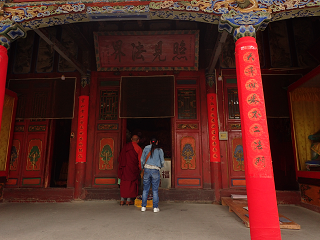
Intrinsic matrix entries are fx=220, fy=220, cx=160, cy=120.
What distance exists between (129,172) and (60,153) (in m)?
4.47

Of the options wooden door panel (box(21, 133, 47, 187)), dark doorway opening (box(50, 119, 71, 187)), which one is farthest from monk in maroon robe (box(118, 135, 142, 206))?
dark doorway opening (box(50, 119, 71, 187))

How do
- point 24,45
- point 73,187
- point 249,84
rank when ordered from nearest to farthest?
1. point 249,84
2. point 73,187
3. point 24,45

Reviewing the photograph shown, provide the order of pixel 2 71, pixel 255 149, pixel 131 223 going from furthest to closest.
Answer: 1. pixel 2 71
2. pixel 131 223
3. pixel 255 149

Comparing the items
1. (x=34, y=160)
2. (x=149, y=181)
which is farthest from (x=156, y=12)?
(x=34, y=160)

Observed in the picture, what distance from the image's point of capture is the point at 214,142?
17.7 ft

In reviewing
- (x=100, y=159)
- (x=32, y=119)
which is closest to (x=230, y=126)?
(x=100, y=159)

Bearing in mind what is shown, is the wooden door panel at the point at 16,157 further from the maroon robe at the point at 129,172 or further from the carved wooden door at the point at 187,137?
the carved wooden door at the point at 187,137

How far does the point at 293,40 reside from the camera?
5.70 m

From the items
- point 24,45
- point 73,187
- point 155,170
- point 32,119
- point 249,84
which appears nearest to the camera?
point 249,84

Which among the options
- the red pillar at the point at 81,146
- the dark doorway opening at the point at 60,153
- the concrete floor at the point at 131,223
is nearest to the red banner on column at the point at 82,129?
the red pillar at the point at 81,146

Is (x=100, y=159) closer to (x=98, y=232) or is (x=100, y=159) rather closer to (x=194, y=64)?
(x=98, y=232)

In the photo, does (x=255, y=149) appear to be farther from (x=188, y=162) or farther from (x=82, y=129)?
(x=82, y=129)

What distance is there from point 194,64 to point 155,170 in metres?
2.94

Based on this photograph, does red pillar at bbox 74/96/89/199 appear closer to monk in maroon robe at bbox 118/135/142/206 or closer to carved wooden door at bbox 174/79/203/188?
monk in maroon robe at bbox 118/135/142/206
